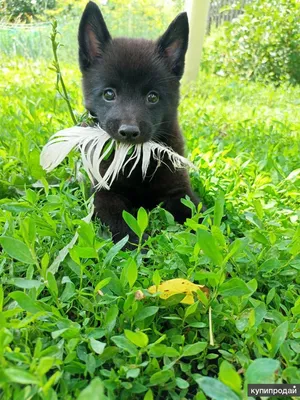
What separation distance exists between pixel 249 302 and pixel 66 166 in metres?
1.43

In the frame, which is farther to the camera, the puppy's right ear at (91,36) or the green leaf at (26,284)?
the puppy's right ear at (91,36)

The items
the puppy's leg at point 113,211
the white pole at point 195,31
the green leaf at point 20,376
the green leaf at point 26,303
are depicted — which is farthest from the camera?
the white pole at point 195,31

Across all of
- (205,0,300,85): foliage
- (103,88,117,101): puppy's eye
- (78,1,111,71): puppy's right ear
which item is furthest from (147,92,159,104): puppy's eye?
(205,0,300,85): foliage

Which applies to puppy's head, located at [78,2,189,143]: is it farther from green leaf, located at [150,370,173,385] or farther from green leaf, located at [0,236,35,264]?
green leaf, located at [150,370,173,385]

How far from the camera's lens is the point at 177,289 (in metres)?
1.41

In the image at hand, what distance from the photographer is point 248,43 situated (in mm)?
8969

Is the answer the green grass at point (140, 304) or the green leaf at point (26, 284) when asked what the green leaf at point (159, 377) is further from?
the green leaf at point (26, 284)

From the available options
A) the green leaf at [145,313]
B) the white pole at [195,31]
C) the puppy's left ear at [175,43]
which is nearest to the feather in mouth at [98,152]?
the puppy's left ear at [175,43]

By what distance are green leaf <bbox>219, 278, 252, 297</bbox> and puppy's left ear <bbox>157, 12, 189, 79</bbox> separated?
5.49ft

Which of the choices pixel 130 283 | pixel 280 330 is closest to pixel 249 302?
pixel 280 330

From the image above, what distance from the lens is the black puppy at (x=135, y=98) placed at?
2.23 m

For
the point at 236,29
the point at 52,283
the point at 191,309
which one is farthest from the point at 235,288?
the point at 236,29

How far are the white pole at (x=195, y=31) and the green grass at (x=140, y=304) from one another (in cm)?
447

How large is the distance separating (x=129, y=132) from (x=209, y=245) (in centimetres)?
96
